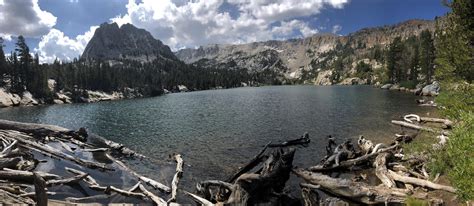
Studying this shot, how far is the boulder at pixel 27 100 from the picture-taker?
12612 cm

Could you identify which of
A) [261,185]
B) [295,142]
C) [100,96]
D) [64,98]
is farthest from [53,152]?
[100,96]

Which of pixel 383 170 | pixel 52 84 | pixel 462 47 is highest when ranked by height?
pixel 462 47

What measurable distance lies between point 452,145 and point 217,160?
22.7 metres

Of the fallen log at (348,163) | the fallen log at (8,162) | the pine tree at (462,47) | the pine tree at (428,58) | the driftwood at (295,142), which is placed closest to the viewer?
the fallen log at (8,162)

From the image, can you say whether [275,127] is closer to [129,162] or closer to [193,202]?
[129,162]

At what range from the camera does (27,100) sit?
129 m

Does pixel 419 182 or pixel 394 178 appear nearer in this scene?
pixel 419 182

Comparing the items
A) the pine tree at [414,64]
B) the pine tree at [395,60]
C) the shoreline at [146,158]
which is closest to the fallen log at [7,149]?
the shoreline at [146,158]

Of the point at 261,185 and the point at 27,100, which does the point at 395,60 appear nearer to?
the point at 261,185

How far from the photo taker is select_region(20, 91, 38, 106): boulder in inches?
4966

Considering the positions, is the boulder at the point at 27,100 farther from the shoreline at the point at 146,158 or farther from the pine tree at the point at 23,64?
the shoreline at the point at 146,158

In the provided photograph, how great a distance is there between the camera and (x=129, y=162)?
34.1 m

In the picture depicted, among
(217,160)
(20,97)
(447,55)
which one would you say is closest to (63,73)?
(20,97)

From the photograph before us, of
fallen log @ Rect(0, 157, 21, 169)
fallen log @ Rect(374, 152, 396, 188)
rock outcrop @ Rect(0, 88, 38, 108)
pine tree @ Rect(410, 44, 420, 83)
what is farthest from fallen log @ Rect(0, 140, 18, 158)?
pine tree @ Rect(410, 44, 420, 83)
